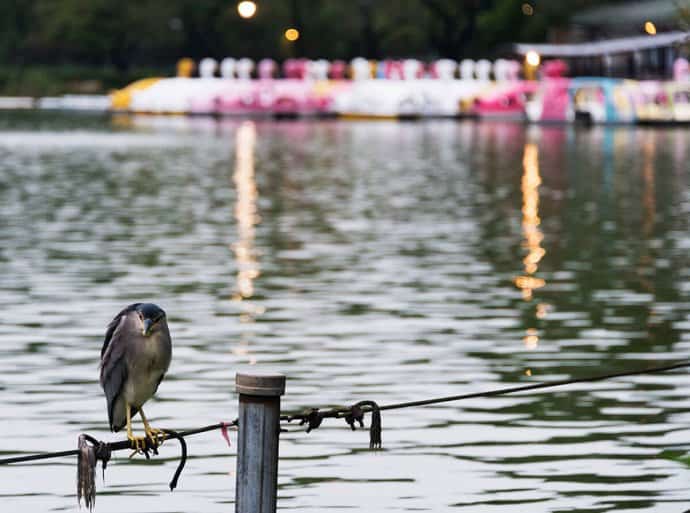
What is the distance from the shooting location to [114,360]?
10.4 meters

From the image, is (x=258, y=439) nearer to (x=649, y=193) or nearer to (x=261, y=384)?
(x=261, y=384)

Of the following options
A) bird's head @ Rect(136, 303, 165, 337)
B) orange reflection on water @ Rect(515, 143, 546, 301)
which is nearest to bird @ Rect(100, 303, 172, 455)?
bird's head @ Rect(136, 303, 165, 337)

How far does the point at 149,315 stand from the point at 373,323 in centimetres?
1355

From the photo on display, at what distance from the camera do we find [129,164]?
5997 cm

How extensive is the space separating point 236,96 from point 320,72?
188 inches

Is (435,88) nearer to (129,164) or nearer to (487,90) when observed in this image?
(487,90)

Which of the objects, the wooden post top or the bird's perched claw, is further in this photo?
the bird's perched claw

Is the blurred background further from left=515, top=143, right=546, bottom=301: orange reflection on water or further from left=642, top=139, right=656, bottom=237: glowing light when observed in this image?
left=515, top=143, right=546, bottom=301: orange reflection on water

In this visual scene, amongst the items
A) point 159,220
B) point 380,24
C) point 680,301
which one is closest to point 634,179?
point 159,220

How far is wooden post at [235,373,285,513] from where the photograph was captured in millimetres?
9805

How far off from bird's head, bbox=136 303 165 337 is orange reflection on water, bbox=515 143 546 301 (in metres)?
16.3

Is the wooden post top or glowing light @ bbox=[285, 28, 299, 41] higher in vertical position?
glowing light @ bbox=[285, 28, 299, 41]

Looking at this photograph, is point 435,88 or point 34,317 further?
point 435,88

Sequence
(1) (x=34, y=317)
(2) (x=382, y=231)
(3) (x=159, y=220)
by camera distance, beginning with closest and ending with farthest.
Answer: (1) (x=34, y=317), (2) (x=382, y=231), (3) (x=159, y=220)
